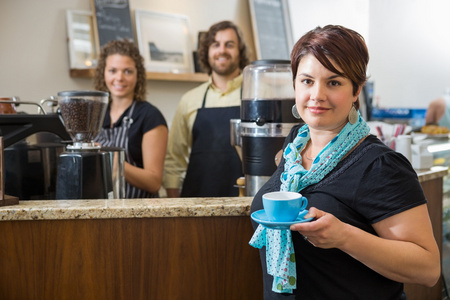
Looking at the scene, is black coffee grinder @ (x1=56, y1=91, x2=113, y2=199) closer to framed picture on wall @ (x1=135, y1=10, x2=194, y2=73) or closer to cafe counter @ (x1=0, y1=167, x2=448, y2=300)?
cafe counter @ (x1=0, y1=167, x2=448, y2=300)

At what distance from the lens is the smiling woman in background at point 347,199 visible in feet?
3.71

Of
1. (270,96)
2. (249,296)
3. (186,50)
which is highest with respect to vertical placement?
(186,50)

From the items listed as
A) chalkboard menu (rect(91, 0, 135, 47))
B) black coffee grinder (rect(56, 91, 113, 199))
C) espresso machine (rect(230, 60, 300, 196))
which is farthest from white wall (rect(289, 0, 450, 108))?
black coffee grinder (rect(56, 91, 113, 199))

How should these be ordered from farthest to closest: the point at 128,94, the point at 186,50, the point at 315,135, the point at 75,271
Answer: the point at 186,50 → the point at 128,94 → the point at 75,271 → the point at 315,135

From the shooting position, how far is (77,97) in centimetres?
189

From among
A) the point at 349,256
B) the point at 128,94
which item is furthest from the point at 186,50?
the point at 349,256

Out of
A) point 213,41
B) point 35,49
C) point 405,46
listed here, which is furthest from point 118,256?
point 405,46

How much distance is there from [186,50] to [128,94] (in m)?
1.57

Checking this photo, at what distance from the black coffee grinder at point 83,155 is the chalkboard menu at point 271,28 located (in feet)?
9.68

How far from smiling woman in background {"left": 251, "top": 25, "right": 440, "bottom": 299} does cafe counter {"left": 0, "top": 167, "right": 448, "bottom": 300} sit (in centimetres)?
25

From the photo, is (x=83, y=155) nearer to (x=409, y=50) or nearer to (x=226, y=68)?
(x=226, y=68)

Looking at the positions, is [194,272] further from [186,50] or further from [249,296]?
[186,50]

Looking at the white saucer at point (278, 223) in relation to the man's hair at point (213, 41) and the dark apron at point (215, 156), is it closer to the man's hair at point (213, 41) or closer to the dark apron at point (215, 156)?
the dark apron at point (215, 156)

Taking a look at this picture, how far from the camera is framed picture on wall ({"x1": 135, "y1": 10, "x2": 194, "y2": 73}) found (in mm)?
3869
